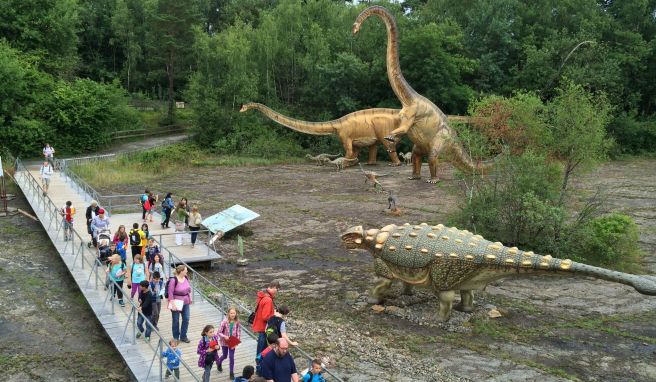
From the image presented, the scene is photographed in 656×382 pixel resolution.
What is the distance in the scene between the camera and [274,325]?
796 cm

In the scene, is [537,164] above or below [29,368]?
above

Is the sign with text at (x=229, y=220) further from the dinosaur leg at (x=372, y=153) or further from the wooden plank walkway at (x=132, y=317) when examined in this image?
the dinosaur leg at (x=372, y=153)

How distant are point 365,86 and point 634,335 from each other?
30934 millimetres

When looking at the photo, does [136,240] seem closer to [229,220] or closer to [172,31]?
[229,220]

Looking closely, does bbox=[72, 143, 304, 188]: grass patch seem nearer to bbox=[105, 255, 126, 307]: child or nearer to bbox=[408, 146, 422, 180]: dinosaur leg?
bbox=[408, 146, 422, 180]: dinosaur leg

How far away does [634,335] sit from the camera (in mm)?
11156

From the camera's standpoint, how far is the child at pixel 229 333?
827 centimetres

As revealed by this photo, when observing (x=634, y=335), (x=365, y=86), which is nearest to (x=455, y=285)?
(x=634, y=335)

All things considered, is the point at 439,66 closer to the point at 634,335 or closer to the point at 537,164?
the point at 537,164

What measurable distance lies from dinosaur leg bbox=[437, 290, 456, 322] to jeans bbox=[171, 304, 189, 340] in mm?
4856

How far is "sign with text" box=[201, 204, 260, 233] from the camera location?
56.1 ft

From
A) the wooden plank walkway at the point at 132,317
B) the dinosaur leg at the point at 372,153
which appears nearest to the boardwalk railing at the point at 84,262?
the wooden plank walkway at the point at 132,317

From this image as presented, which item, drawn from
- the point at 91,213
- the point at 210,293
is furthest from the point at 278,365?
the point at 91,213

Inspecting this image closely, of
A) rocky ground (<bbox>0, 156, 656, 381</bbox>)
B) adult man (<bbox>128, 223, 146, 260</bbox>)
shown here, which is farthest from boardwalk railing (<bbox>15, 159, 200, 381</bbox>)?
rocky ground (<bbox>0, 156, 656, 381</bbox>)
